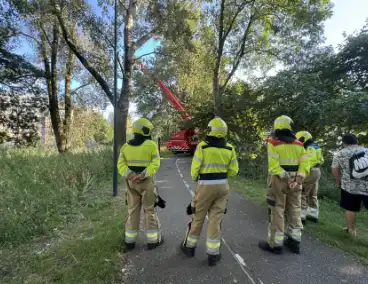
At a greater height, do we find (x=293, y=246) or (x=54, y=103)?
(x=54, y=103)

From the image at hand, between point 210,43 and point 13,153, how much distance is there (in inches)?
498

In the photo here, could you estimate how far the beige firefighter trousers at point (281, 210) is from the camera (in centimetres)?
381

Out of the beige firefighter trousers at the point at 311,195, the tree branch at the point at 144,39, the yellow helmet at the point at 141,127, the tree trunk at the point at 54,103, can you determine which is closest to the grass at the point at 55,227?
the yellow helmet at the point at 141,127

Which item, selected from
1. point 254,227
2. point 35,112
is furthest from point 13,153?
point 254,227

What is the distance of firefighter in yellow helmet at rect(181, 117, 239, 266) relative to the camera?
→ 3.51 m

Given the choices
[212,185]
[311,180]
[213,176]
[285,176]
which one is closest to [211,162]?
[213,176]

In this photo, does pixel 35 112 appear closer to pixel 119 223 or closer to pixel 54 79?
pixel 54 79

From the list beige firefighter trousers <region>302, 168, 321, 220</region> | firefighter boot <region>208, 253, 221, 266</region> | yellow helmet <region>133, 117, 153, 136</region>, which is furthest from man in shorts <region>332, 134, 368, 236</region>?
yellow helmet <region>133, 117, 153, 136</region>

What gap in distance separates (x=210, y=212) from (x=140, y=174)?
1.19 meters

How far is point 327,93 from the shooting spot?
33.1 ft

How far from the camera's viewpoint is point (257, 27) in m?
16.3

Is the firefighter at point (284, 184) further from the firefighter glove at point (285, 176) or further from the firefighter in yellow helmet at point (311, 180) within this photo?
the firefighter in yellow helmet at point (311, 180)

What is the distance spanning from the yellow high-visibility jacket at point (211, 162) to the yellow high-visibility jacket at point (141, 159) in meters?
0.68

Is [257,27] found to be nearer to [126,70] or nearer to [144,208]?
[126,70]
